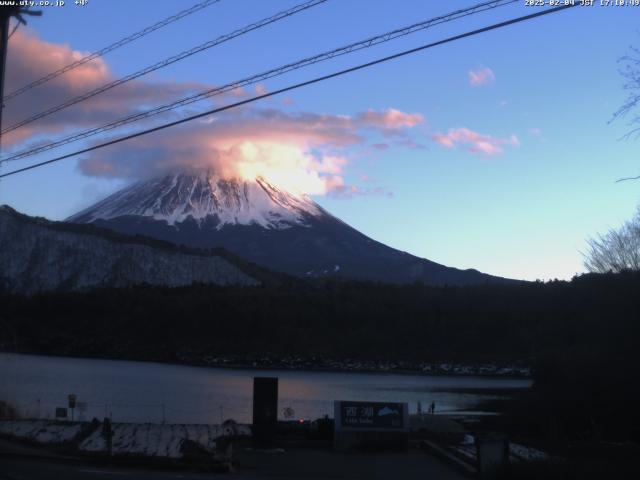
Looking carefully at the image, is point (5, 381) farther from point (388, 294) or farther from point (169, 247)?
point (169, 247)

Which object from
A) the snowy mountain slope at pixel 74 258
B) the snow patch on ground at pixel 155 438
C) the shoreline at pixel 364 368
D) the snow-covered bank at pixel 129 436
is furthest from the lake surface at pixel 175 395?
the snowy mountain slope at pixel 74 258

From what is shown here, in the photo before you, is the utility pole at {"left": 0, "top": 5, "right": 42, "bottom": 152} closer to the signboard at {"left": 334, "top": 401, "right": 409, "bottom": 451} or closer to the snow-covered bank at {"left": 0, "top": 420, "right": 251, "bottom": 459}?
the snow-covered bank at {"left": 0, "top": 420, "right": 251, "bottom": 459}

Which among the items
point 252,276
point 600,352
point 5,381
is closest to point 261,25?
point 600,352

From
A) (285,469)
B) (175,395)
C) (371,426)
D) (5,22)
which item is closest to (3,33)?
(5,22)

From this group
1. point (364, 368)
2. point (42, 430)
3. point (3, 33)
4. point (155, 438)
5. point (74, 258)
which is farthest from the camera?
point (74, 258)

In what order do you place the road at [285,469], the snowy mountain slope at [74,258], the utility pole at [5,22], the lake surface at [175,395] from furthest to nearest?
the snowy mountain slope at [74,258]
the lake surface at [175,395]
the utility pole at [5,22]
the road at [285,469]

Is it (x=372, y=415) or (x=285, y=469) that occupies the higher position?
(x=372, y=415)

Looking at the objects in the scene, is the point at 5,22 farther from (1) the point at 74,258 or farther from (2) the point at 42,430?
(1) the point at 74,258

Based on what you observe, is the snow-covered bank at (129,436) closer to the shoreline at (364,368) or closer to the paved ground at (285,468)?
the paved ground at (285,468)
